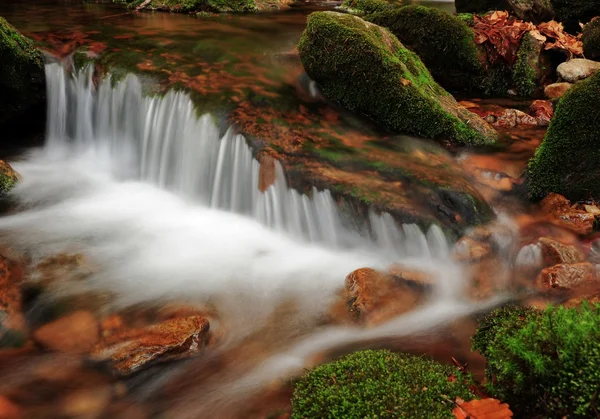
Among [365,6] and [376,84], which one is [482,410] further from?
[365,6]

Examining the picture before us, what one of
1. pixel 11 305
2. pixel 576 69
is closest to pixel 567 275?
pixel 11 305

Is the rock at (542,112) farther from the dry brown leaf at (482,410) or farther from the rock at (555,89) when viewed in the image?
the dry brown leaf at (482,410)

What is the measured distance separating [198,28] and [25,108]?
15.4 feet

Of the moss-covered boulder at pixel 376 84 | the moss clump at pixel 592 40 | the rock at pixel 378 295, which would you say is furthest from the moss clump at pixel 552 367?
the moss clump at pixel 592 40

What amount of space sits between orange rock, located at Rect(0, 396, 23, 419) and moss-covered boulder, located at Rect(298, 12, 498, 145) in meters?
5.37

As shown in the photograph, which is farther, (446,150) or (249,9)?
(249,9)

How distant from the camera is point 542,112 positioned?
7.77 metres

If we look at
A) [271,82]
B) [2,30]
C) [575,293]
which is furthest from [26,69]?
[575,293]

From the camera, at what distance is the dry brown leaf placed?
7.45ft

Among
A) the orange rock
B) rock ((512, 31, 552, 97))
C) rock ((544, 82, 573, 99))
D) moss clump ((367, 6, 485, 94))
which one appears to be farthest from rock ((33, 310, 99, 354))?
rock ((512, 31, 552, 97))

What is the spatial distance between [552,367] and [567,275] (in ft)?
8.78

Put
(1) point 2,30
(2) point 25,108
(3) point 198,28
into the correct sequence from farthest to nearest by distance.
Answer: (3) point 198,28 < (2) point 25,108 < (1) point 2,30

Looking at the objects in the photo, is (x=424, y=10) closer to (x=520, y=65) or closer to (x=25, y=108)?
(x=520, y=65)

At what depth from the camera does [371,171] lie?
5.73m
